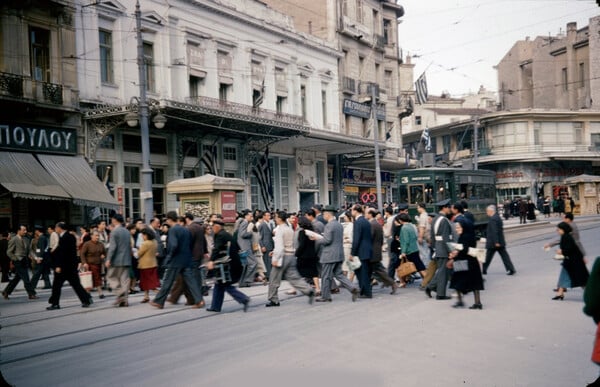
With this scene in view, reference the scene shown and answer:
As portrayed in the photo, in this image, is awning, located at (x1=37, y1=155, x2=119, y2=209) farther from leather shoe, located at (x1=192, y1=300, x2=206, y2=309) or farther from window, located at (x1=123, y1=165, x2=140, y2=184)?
leather shoe, located at (x1=192, y1=300, x2=206, y2=309)

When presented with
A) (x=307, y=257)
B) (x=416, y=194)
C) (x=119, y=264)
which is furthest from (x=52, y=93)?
(x=416, y=194)

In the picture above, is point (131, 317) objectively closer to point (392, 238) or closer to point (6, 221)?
point (392, 238)

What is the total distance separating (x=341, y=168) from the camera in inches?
1687

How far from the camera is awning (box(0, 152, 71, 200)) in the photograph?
1966 cm

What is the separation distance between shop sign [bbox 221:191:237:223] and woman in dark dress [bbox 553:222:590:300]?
38.2ft

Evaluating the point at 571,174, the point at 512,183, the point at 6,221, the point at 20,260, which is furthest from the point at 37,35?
the point at 571,174

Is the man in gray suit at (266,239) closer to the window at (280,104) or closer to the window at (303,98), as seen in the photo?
the window at (280,104)

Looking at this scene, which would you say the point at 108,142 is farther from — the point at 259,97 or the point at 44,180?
the point at 259,97

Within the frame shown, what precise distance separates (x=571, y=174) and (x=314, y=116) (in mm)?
31075

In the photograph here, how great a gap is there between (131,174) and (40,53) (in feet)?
19.9

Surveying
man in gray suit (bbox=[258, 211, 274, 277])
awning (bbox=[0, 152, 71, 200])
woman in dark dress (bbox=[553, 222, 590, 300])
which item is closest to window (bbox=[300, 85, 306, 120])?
awning (bbox=[0, 152, 71, 200])

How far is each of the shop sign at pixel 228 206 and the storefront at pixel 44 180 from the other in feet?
15.0

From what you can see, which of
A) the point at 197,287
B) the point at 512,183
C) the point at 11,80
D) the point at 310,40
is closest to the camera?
the point at 197,287

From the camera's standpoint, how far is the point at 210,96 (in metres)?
30.1
